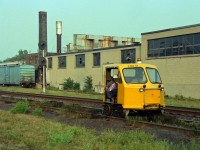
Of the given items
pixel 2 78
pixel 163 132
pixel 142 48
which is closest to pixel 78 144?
pixel 163 132

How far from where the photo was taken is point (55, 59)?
56031 mm

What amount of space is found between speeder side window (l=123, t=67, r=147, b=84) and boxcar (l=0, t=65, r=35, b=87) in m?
37.4

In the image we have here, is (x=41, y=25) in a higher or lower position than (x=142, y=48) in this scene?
higher

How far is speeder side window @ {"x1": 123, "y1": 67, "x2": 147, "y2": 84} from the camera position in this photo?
1290 cm

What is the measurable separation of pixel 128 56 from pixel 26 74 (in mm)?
16679

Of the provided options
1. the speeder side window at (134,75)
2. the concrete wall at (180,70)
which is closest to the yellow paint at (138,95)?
the speeder side window at (134,75)

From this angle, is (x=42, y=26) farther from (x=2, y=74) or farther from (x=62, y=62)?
(x=2, y=74)

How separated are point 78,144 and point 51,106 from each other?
11.0 m

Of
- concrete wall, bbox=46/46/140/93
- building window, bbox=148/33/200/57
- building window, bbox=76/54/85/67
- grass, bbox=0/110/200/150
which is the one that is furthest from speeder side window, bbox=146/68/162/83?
building window, bbox=76/54/85/67

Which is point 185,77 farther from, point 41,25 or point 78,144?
point 41,25

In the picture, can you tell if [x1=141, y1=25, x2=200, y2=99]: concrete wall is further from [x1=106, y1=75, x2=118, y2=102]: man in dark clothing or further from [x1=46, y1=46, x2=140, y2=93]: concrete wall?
[x1=106, y1=75, x2=118, y2=102]: man in dark clothing

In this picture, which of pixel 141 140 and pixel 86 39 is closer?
pixel 141 140

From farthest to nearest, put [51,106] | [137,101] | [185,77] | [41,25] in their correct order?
[41,25] < [185,77] < [51,106] < [137,101]

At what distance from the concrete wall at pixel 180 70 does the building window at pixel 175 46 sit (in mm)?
414
